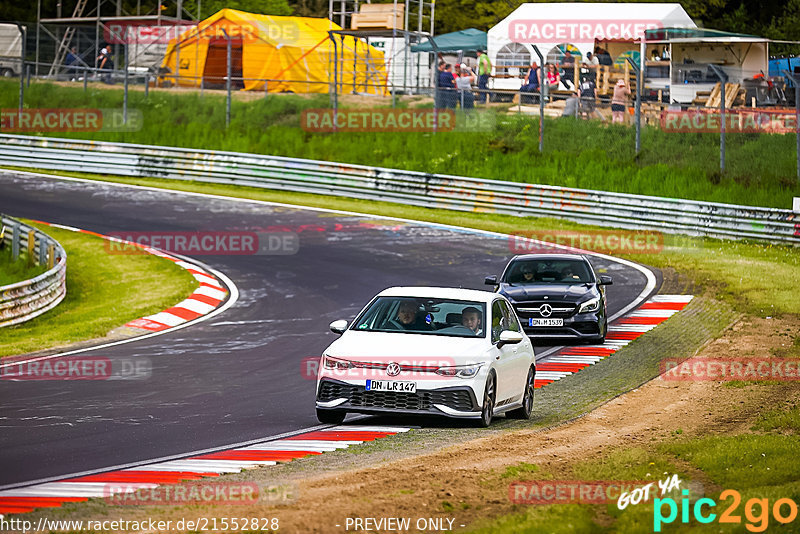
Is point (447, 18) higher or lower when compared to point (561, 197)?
higher

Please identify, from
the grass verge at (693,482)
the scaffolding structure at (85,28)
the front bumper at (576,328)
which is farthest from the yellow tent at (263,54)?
the grass verge at (693,482)

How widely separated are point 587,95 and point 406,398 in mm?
30150

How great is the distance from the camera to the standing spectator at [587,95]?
3588 centimetres

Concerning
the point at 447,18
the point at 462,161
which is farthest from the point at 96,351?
the point at 447,18

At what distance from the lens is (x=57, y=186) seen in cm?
3641

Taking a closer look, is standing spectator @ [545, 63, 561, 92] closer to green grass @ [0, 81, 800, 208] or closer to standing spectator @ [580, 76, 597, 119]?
standing spectator @ [580, 76, 597, 119]

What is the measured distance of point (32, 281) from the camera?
21.3 m

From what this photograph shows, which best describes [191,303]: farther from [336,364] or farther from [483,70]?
[483,70]

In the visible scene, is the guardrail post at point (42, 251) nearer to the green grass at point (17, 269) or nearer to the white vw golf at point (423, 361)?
the green grass at point (17, 269)

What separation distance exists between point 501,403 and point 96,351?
7925 mm

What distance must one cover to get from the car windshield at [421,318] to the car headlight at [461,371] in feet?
2.42

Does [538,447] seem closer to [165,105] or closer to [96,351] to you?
[96,351]

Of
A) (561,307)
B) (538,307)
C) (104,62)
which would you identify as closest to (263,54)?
(104,62)

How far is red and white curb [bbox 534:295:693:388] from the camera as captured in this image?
668 inches
